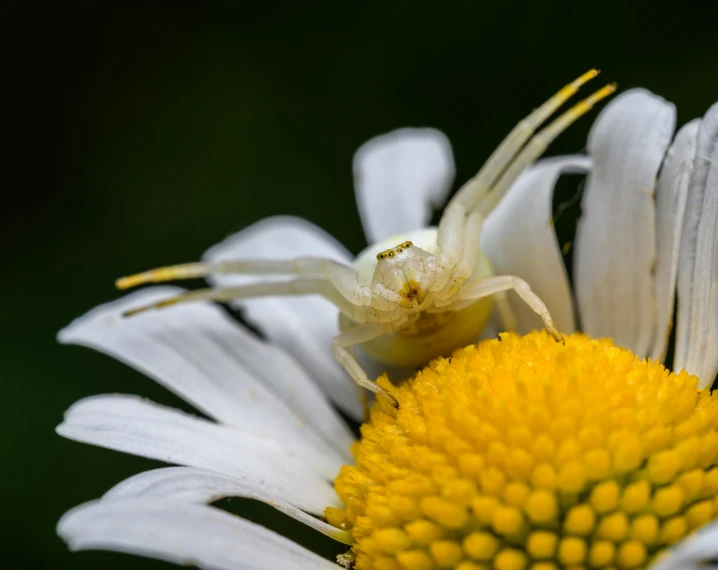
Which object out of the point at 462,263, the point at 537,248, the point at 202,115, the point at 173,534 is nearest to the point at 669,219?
the point at 537,248

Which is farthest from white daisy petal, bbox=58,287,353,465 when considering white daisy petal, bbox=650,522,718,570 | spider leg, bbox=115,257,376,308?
white daisy petal, bbox=650,522,718,570

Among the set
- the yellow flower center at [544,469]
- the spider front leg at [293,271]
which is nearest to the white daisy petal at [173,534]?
the yellow flower center at [544,469]

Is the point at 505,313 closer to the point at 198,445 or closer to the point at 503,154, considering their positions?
the point at 503,154

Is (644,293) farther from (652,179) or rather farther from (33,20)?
(33,20)

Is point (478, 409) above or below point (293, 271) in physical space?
below

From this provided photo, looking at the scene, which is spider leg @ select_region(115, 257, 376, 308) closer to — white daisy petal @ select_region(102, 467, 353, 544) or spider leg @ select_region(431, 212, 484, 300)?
spider leg @ select_region(431, 212, 484, 300)

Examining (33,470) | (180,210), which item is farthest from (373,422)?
(180,210)
